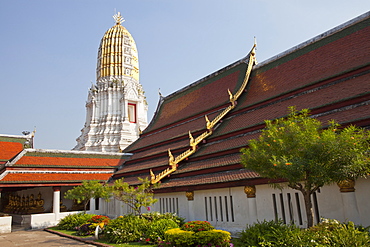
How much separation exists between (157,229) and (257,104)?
8.59 meters

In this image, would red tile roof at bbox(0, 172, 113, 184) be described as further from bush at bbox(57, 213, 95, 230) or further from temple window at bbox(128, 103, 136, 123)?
temple window at bbox(128, 103, 136, 123)

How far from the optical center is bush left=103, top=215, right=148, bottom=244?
12320 millimetres

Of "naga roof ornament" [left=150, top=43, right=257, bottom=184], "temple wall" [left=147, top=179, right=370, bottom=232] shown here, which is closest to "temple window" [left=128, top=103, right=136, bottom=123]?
"naga roof ornament" [left=150, top=43, right=257, bottom=184]

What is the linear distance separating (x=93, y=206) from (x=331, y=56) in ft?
57.8

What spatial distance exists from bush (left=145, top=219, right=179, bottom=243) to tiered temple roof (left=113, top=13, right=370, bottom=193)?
2281 millimetres

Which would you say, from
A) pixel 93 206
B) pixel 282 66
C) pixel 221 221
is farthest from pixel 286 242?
pixel 93 206

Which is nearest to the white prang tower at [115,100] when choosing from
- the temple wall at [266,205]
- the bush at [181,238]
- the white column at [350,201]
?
the temple wall at [266,205]

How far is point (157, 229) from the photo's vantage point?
12.1m

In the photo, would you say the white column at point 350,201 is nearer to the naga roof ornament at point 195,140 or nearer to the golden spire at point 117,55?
the naga roof ornament at point 195,140

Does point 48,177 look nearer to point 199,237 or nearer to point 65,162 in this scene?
point 65,162

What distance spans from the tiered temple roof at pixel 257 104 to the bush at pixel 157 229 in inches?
89.8

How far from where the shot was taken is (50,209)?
24234mm

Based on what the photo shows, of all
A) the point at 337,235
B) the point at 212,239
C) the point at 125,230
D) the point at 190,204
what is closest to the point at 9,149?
the point at 125,230

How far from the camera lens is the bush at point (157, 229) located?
38.8 feet
